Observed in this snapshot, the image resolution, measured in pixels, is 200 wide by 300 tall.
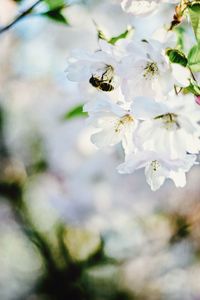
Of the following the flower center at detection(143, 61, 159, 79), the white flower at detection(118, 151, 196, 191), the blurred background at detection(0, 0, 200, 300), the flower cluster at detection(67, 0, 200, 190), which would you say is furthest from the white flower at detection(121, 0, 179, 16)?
the blurred background at detection(0, 0, 200, 300)

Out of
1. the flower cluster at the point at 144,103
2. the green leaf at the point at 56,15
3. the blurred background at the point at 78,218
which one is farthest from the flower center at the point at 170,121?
the blurred background at the point at 78,218

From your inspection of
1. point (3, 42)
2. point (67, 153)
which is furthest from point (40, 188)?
point (3, 42)

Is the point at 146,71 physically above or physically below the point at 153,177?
above

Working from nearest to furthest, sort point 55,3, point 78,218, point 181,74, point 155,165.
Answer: point 181,74
point 155,165
point 55,3
point 78,218

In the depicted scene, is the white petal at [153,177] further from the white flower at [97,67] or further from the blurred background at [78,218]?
the blurred background at [78,218]

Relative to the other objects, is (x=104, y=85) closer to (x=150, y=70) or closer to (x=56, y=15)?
(x=150, y=70)

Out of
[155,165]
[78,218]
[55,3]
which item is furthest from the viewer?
[78,218]

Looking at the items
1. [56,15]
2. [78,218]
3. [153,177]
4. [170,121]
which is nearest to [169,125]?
[170,121]

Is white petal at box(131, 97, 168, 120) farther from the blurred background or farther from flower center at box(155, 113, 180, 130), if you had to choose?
the blurred background
